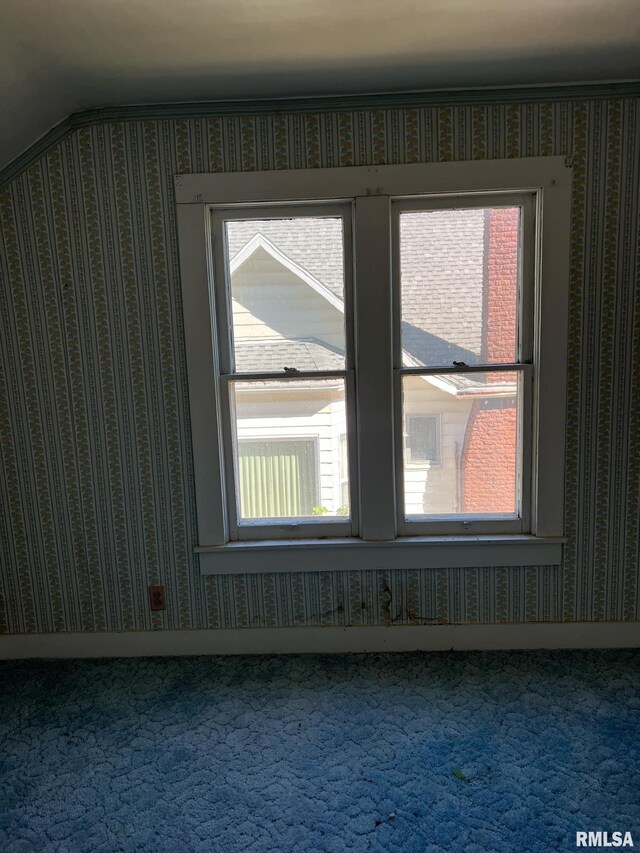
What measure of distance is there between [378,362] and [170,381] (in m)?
0.84

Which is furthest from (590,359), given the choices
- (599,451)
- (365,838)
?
(365,838)

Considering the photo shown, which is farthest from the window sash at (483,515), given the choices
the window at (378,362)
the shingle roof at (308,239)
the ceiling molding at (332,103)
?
the ceiling molding at (332,103)

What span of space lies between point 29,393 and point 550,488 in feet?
7.06

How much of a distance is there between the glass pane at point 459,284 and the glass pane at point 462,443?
106 mm

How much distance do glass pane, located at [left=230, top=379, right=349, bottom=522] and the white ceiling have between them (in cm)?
109

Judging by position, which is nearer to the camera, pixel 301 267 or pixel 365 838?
pixel 365 838

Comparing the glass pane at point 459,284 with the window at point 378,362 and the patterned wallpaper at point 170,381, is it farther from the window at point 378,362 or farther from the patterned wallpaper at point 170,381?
the patterned wallpaper at point 170,381

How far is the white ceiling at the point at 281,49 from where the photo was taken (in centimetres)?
153

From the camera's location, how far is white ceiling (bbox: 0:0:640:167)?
1.53 m

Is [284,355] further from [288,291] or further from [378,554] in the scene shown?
[378,554]

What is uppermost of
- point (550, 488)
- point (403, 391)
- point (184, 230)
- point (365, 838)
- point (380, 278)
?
point (184, 230)

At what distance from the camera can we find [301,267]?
218 centimetres

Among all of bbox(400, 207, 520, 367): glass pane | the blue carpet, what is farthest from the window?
the blue carpet

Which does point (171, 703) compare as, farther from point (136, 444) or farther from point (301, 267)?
point (301, 267)
